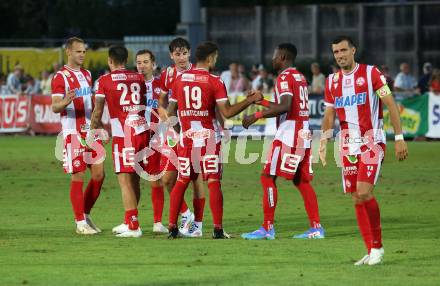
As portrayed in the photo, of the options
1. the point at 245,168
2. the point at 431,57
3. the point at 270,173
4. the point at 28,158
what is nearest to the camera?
the point at 270,173

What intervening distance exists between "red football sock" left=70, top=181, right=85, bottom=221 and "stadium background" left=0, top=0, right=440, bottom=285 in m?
0.31

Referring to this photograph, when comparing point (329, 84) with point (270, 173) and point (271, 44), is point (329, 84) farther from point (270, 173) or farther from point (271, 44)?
point (271, 44)

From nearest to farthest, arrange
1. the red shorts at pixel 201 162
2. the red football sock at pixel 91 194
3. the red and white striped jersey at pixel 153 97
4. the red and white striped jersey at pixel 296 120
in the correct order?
the red shorts at pixel 201 162 → the red and white striped jersey at pixel 296 120 → the red football sock at pixel 91 194 → the red and white striped jersey at pixel 153 97

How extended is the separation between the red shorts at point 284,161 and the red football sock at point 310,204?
132 millimetres

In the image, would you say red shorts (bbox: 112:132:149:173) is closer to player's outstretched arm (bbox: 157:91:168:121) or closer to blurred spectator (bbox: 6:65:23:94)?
player's outstretched arm (bbox: 157:91:168:121)

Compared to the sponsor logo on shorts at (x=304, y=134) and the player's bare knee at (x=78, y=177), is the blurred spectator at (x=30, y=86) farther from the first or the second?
the sponsor logo on shorts at (x=304, y=134)

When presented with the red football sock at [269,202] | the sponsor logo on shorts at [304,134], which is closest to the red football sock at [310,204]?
the red football sock at [269,202]

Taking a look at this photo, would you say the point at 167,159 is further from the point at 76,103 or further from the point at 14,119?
the point at 14,119

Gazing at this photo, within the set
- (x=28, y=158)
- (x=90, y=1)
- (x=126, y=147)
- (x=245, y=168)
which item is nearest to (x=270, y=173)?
(x=126, y=147)

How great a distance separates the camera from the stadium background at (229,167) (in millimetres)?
11719

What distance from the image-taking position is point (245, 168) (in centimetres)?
2567

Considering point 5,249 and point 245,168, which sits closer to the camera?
point 5,249

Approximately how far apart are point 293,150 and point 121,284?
417cm

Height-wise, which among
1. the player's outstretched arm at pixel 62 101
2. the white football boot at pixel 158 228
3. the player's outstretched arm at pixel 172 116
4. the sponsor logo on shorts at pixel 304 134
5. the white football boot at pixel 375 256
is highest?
the player's outstretched arm at pixel 62 101
